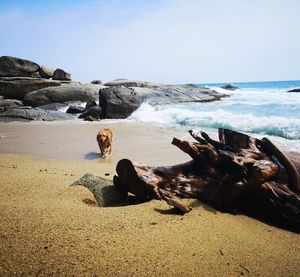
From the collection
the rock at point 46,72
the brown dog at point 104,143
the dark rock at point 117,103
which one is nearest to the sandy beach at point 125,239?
the brown dog at point 104,143

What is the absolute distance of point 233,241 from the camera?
6.26 ft

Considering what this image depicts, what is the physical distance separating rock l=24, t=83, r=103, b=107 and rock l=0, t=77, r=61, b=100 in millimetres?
2292

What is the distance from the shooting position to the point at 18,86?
20656 mm

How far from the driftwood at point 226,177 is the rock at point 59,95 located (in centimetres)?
1704

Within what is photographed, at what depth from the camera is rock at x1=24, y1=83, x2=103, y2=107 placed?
18219 millimetres

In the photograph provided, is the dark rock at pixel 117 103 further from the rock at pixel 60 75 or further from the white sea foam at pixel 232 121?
the rock at pixel 60 75

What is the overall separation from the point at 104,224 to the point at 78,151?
383 centimetres

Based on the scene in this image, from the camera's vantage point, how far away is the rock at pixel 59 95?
1822 cm

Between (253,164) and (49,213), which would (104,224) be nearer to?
(49,213)

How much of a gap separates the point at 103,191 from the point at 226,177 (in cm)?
109

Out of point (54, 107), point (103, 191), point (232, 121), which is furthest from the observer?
point (54, 107)

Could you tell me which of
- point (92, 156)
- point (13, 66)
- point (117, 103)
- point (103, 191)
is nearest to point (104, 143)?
point (92, 156)

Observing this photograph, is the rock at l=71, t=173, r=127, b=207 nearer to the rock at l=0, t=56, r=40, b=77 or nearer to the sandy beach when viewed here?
the sandy beach

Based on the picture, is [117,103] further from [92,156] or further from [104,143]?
[92,156]
